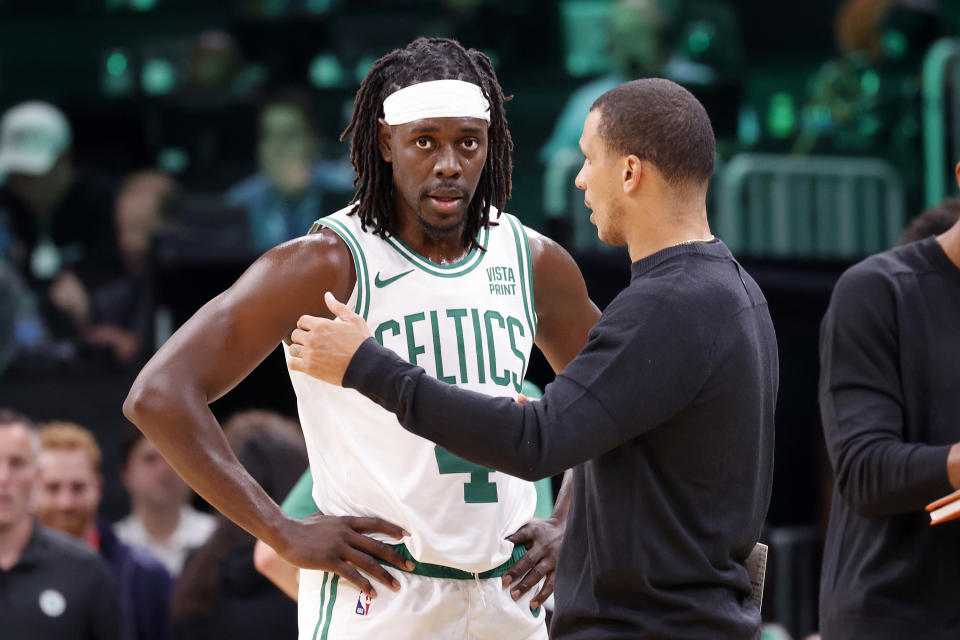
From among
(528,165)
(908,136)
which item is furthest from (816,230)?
(528,165)

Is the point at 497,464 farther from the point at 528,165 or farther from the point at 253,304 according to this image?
the point at 528,165

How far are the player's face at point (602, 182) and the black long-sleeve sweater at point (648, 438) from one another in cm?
11

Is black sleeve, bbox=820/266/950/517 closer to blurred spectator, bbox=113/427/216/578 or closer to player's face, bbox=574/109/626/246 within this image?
player's face, bbox=574/109/626/246

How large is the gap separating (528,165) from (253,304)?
603cm

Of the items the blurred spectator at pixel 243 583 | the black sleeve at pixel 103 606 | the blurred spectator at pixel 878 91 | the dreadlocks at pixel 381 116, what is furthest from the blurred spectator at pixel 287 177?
the dreadlocks at pixel 381 116

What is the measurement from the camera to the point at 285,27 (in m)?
10.1

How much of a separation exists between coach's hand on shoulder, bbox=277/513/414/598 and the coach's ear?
759mm

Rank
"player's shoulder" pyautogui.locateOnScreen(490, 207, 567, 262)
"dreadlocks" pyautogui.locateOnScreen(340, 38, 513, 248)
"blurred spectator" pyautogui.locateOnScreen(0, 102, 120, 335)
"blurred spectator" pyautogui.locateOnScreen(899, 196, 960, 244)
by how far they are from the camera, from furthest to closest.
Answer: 1. "blurred spectator" pyautogui.locateOnScreen(0, 102, 120, 335)
2. "blurred spectator" pyautogui.locateOnScreen(899, 196, 960, 244)
3. "player's shoulder" pyautogui.locateOnScreen(490, 207, 567, 262)
4. "dreadlocks" pyautogui.locateOnScreen(340, 38, 513, 248)

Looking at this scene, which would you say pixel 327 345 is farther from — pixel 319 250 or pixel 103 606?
pixel 103 606

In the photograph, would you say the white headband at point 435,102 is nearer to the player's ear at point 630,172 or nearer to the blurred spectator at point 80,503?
the player's ear at point 630,172

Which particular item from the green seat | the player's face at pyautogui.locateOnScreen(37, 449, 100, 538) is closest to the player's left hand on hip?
the player's face at pyautogui.locateOnScreen(37, 449, 100, 538)

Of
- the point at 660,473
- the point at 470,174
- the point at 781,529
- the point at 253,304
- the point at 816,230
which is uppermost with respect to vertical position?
the point at 470,174

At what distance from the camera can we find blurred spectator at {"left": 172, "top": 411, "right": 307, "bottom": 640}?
4660 mm

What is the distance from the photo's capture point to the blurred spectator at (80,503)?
5738 millimetres
